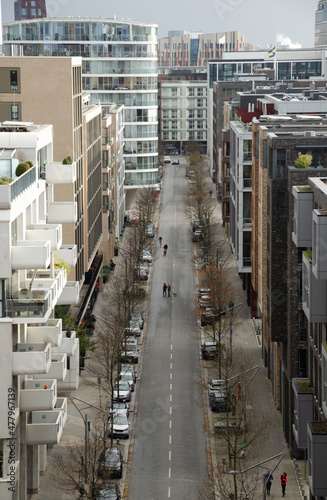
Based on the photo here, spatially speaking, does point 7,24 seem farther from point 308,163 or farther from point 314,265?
point 314,265

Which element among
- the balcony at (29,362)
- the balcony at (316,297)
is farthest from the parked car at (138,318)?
the balcony at (29,362)

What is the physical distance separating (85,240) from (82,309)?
9358 mm

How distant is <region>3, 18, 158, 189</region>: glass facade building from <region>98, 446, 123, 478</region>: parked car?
95700 mm

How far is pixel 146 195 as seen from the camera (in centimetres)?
15575

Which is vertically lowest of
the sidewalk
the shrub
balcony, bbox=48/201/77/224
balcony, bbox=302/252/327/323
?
the sidewalk

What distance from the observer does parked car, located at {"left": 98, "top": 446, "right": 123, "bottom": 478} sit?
5681cm

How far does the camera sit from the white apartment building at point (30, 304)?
1718 inches

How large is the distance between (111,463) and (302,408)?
1125cm

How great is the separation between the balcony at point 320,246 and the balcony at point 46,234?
12.4m

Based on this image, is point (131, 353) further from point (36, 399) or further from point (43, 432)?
point (36, 399)

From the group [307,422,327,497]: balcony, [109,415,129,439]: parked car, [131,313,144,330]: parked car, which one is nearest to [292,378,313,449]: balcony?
[307,422,327,497]: balcony

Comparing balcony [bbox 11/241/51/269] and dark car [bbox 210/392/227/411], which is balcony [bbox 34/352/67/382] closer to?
balcony [bbox 11/241/51/269]

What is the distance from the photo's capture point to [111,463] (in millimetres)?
61031

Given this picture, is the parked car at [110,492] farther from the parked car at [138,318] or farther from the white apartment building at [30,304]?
the parked car at [138,318]
